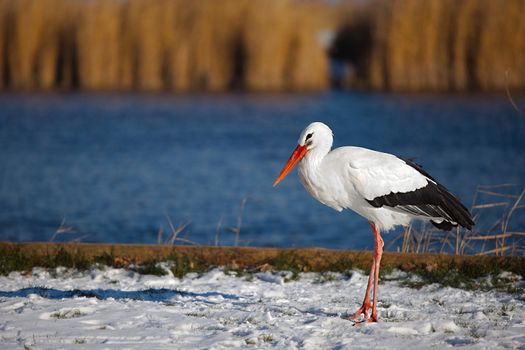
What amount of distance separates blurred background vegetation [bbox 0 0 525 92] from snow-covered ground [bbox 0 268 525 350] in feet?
72.6

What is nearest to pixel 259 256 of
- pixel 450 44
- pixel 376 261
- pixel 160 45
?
pixel 376 261

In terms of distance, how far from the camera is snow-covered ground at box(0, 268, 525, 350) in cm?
523

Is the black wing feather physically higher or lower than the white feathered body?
lower

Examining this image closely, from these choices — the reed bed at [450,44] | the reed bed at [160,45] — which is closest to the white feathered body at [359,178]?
the reed bed at [450,44]

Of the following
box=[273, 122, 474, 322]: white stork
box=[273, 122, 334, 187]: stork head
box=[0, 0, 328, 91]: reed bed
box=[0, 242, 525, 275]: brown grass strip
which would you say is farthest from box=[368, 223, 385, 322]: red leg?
box=[0, 0, 328, 91]: reed bed

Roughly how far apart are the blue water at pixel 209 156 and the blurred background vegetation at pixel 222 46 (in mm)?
745

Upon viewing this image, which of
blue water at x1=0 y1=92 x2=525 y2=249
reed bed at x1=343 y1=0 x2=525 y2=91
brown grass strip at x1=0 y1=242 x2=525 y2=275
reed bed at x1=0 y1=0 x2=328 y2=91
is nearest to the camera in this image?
brown grass strip at x1=0 y1=242 x2=525 y2=275

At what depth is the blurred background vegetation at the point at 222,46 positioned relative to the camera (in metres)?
28.3

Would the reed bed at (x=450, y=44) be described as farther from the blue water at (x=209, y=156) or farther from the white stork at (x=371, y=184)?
the white stork at (x=371, y=184)

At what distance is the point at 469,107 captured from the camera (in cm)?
2659

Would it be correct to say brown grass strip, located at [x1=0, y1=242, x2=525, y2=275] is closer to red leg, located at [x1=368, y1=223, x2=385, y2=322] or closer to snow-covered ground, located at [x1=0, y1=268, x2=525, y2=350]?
snow-covered ground, located at [x1=0, y1=268, x2=525, y2=350]

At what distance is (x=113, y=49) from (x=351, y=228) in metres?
18.2

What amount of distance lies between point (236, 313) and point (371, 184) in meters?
1.35

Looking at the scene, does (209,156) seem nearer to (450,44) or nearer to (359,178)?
(450,44)
